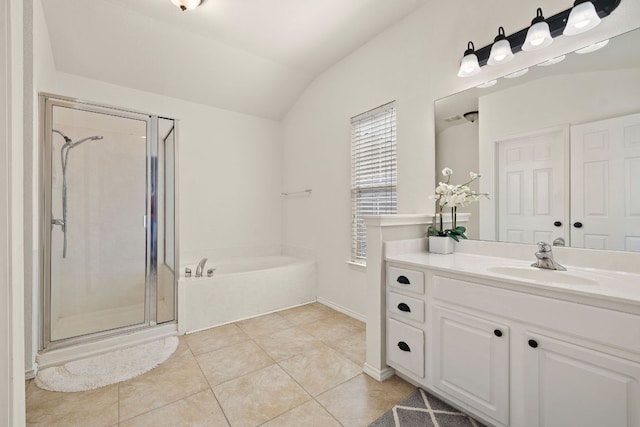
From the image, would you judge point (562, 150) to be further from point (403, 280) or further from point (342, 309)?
point (342, 309)

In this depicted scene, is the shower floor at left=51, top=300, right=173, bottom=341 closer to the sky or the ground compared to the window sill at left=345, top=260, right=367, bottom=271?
closer to the ground

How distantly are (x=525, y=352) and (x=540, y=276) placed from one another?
1.45ft

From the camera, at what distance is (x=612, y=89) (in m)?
1.41

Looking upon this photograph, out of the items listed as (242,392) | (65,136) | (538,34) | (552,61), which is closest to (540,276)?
(552,61)

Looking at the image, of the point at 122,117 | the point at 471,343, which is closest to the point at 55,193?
the point at 122,117

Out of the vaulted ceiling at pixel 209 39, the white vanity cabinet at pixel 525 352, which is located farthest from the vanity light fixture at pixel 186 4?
the white vanity cabinet at pixel 525 352

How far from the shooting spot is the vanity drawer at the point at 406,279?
165 cm

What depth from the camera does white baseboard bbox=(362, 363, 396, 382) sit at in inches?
72.2

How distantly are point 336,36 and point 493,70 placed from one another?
58.7 inches

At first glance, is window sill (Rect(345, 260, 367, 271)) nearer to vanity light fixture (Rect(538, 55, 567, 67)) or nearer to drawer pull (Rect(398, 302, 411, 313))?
drawer pull (Rect(398, 302, 411, 313))

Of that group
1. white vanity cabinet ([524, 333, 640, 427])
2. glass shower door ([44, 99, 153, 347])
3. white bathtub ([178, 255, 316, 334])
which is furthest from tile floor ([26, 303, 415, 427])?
white vanity cabinet ([524, 333, 640, 427])

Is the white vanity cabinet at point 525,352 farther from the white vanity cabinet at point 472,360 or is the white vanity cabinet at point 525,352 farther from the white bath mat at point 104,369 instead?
the white bath mat at point 104,369

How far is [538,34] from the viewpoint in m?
1.55

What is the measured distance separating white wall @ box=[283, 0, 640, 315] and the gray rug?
1219mm
